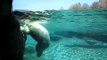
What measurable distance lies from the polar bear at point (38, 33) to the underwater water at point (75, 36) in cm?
2

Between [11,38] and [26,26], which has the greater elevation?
[11,38]

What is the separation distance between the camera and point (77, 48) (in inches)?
51.9

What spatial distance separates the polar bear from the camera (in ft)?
4.34

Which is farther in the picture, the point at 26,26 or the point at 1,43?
the point at 26,26

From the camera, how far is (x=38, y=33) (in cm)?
134

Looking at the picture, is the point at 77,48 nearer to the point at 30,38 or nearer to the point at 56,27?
the point at 56,27

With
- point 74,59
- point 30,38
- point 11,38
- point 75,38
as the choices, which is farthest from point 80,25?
point 11,38

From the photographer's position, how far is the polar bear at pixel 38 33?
132cm

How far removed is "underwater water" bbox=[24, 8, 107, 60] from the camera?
1312 mm

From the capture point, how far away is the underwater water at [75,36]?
131cm

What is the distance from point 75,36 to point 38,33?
22cm

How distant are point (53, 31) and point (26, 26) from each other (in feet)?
0.53

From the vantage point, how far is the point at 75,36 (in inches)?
52.5

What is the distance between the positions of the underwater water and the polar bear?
22 mm
